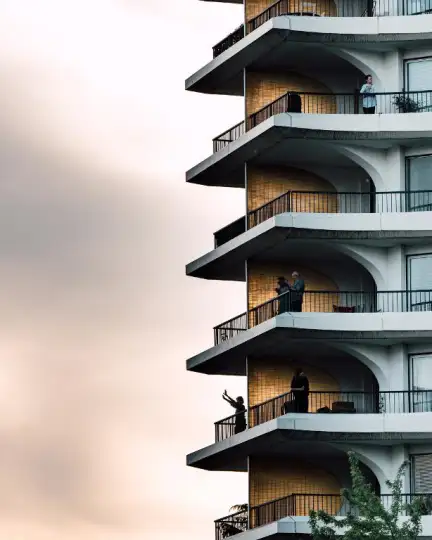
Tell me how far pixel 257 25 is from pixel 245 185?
6418 millimetres

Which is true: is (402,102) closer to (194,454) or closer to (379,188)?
(379,188)

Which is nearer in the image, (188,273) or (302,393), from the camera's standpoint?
(302,393)

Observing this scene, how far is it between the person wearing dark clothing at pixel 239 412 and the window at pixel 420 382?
24.8 ft

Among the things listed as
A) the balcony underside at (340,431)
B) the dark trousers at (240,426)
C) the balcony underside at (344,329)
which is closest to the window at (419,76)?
the balcony underside at (344,329)

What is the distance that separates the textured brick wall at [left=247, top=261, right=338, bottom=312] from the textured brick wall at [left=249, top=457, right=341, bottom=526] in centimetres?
637

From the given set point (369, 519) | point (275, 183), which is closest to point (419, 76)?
point (275, 183)

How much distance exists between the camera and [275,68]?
4215 inches

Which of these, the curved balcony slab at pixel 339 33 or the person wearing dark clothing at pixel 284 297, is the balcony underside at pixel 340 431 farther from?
the curved balcony slab at pixel 339 33

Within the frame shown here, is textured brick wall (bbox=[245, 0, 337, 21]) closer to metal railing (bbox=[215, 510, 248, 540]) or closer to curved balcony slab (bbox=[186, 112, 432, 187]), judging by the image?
curved balcony slab (bbox=[186, 112, 432, 187])

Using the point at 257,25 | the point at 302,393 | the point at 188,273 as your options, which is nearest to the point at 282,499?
the point at 302,393

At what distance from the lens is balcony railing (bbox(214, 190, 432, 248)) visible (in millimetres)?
103062

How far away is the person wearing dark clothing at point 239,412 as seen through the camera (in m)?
105

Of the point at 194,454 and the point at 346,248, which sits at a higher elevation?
the point at 346,248

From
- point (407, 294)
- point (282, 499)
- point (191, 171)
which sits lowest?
point (282, 499)
